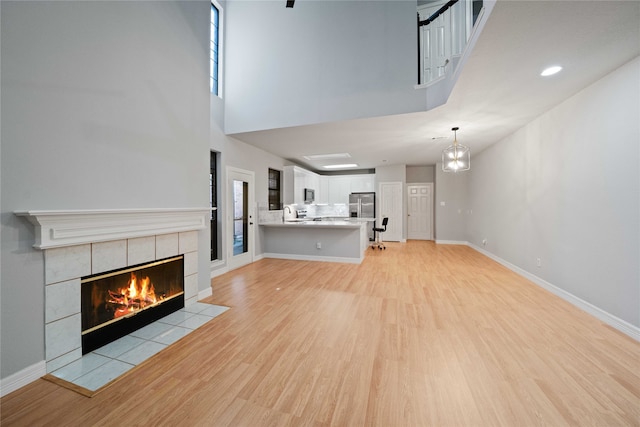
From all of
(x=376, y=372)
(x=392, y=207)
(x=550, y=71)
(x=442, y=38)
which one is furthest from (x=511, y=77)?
(x=392, y=207)

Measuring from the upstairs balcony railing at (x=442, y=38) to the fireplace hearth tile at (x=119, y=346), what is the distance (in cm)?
465

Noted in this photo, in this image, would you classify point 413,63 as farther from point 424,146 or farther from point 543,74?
point 424,146

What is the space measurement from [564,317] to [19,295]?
4927mm

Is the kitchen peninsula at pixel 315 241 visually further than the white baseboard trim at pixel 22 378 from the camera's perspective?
Yes

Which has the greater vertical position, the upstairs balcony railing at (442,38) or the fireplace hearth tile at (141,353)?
the upstairs balcony railing at (442,38)

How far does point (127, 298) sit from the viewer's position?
2.52 m

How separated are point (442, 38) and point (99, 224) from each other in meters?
4.81

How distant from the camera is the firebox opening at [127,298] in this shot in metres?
2.16

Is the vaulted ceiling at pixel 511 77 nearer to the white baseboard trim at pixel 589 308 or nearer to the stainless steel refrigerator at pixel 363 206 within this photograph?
the white baseboard trim at pixel 589 308

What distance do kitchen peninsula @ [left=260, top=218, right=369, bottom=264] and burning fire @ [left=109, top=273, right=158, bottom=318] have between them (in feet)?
10.5

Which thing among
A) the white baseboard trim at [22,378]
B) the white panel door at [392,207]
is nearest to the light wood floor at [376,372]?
the white baseboard trim at [22,378]

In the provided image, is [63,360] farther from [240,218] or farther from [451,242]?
[451,242]

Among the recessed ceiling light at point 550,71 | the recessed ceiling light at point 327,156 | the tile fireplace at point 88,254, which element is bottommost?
the tile fireplace at point 88,254

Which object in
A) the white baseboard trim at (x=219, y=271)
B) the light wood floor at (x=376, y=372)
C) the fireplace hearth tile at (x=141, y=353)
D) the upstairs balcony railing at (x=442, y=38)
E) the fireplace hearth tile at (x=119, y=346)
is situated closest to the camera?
the light wood floor at (x=376, y=372)
